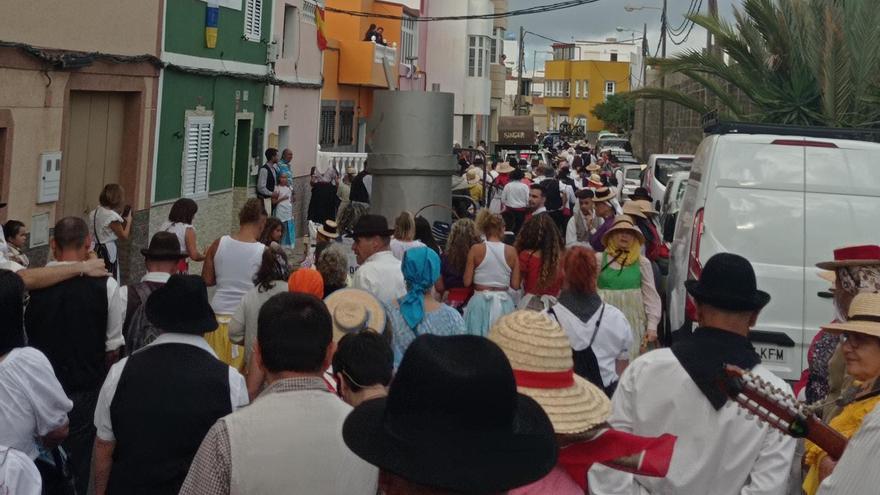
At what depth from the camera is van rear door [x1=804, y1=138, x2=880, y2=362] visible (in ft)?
32.4

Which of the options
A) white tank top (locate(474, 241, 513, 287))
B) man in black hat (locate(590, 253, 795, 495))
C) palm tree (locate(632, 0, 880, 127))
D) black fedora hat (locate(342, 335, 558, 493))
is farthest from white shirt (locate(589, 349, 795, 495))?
palm tree (locate(632, 0, 880, 127))

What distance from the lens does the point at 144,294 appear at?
24.5 feet

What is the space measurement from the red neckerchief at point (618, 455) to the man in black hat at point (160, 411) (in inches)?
64.3

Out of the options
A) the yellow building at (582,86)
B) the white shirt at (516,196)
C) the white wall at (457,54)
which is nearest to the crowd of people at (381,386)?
the white shirt at (516,196)

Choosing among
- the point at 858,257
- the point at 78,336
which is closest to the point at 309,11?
the point at 78,336

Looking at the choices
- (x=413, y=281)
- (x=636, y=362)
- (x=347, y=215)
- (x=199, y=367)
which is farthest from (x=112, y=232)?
(x=636, y=362)

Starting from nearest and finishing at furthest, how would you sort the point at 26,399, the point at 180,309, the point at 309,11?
the point at 26,399
the point at 180,309
the point at 309,11

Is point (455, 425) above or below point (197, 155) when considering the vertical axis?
below

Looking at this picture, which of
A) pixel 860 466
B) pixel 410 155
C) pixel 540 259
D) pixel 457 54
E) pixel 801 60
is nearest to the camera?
pixel 860 466

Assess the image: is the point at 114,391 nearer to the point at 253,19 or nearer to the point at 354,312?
the point at 354,312

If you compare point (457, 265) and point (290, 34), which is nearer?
point (457, 265)

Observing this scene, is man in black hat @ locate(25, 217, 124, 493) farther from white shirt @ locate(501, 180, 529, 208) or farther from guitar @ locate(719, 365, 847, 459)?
white shirt @ locate(501, 180, 529, 208)

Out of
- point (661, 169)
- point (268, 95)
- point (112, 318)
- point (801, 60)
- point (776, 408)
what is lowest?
point (112, 318)

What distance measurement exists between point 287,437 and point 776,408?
1.41m
